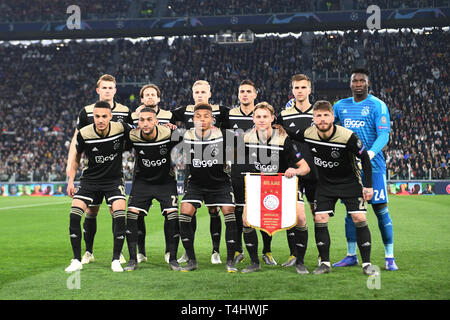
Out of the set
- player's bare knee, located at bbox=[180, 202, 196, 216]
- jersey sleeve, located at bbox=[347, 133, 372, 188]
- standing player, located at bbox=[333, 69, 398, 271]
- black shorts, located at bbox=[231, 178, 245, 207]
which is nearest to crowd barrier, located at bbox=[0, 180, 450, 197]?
black shorts, located at bbox=[231, 178, 245, 207]

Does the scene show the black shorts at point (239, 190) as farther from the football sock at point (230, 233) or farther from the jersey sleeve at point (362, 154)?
the jersey sleeve at point (362, 154)

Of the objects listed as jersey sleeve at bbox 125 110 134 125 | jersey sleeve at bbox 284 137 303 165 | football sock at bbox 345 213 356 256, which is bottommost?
football sock at bbox 345 213 356 256

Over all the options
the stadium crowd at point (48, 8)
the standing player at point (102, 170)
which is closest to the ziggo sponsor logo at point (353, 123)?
the standing player at point (102, 170)

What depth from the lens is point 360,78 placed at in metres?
6.96

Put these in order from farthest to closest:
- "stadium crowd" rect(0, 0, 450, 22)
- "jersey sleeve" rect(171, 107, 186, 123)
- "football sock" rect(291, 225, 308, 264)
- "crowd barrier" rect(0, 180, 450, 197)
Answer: "stadium crowd" rect(0, 0, 450, 22), "crowd barrier" rect(0, 180, 450, 197), "jersey sleeve" rect(171, 107, 186, 123), "football sock" rect(291, 225, 308, 264)

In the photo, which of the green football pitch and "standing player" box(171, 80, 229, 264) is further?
"standing player" box(171, 80, 229, 264)

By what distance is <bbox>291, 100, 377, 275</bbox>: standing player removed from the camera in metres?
6.31

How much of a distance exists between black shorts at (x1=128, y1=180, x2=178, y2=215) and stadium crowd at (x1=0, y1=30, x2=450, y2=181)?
2013 centimetres

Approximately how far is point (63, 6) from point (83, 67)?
14.3ft

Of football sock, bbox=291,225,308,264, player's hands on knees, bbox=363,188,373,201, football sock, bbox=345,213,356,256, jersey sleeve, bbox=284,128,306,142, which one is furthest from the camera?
football sock, bbox=345,213,356,256

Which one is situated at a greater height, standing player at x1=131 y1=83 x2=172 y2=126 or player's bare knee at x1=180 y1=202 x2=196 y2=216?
standing player at x1=131 y1=83 x2=172 y2=126

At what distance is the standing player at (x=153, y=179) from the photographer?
6898 mm

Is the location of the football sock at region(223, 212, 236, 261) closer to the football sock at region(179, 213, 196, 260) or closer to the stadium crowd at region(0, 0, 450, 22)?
the football sock at region(179, 213, 196, 260)
